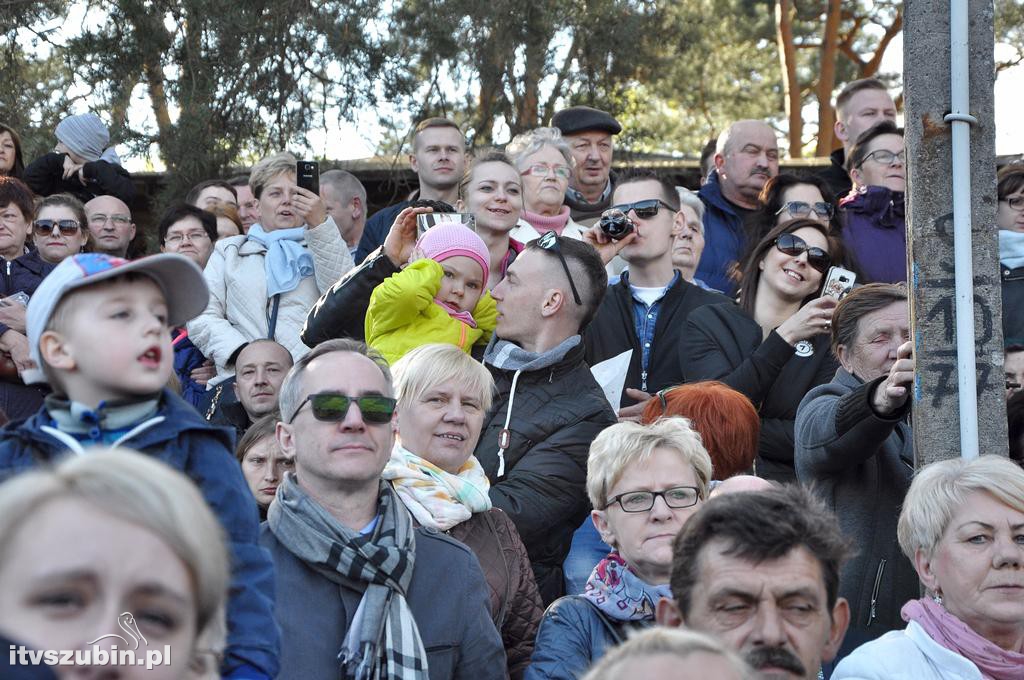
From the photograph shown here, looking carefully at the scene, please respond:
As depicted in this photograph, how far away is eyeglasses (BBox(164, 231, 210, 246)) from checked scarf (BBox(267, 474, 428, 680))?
4040mm

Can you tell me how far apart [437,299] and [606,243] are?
1034mm

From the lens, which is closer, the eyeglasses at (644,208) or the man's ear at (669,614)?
the man's ear at (669,614)

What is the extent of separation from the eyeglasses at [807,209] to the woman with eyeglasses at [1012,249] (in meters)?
0.80

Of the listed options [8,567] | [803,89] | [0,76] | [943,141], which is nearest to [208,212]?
[0,76]

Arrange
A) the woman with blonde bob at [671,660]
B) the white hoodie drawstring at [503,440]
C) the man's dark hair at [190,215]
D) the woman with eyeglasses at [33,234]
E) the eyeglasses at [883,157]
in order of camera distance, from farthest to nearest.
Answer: the man's dark hair at [190,215] < the woman with eyeglasses at [33,234] < the eyeglasses at [883,157] < the white hoodie drawstring at [503,440] < the woman with blonde bob at [671,660]

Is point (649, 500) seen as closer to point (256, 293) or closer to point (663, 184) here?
point (663, 184)

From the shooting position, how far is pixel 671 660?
2.50 m

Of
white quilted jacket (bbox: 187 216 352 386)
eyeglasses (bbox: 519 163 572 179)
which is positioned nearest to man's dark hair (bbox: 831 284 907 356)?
eyeglasses (bbox: 519 163 572 179)

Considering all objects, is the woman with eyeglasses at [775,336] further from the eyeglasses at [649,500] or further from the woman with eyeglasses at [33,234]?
the woman with eyeglasses at [33,234]

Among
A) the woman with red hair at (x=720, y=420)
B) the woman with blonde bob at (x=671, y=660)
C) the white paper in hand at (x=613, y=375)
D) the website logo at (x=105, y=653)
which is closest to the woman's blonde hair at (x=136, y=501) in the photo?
the website logo at (x=105, y=653)

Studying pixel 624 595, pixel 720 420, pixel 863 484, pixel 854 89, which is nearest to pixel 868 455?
pixel 863 484

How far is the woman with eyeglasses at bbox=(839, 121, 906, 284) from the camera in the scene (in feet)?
23.0

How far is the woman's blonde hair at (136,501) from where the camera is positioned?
202 cm

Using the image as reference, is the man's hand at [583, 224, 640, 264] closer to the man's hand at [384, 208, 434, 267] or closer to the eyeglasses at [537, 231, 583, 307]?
the eyeglasses at [537, 231, 583, 307]
